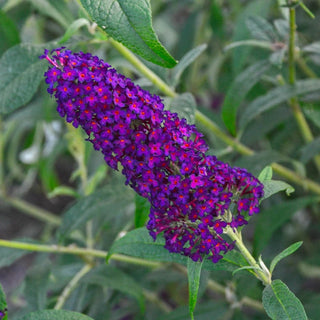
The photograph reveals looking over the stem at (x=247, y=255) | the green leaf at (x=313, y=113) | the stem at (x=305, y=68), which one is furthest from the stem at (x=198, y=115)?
the stem at (x=247, y=255)

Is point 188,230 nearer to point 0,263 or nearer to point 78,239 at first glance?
point 0,263

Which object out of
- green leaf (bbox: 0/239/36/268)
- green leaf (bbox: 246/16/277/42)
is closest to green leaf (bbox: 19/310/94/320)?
green leaf (bbox: 0/239/36/268)

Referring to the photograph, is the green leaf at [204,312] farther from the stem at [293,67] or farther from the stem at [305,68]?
the stem at [305,68]

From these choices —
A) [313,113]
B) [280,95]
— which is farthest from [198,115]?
[313,113]

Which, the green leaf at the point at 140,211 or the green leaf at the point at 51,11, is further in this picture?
the green leaf at the point at 51,11

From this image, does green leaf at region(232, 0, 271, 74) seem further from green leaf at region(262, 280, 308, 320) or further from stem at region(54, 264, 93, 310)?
green leaf at region(262, 280, 308, 320)

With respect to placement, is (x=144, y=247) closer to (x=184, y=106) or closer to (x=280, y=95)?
(x=184, y=106)

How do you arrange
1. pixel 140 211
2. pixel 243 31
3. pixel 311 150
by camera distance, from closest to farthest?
pixel 140 211 < pixel 311 150 < pixel 243 31
